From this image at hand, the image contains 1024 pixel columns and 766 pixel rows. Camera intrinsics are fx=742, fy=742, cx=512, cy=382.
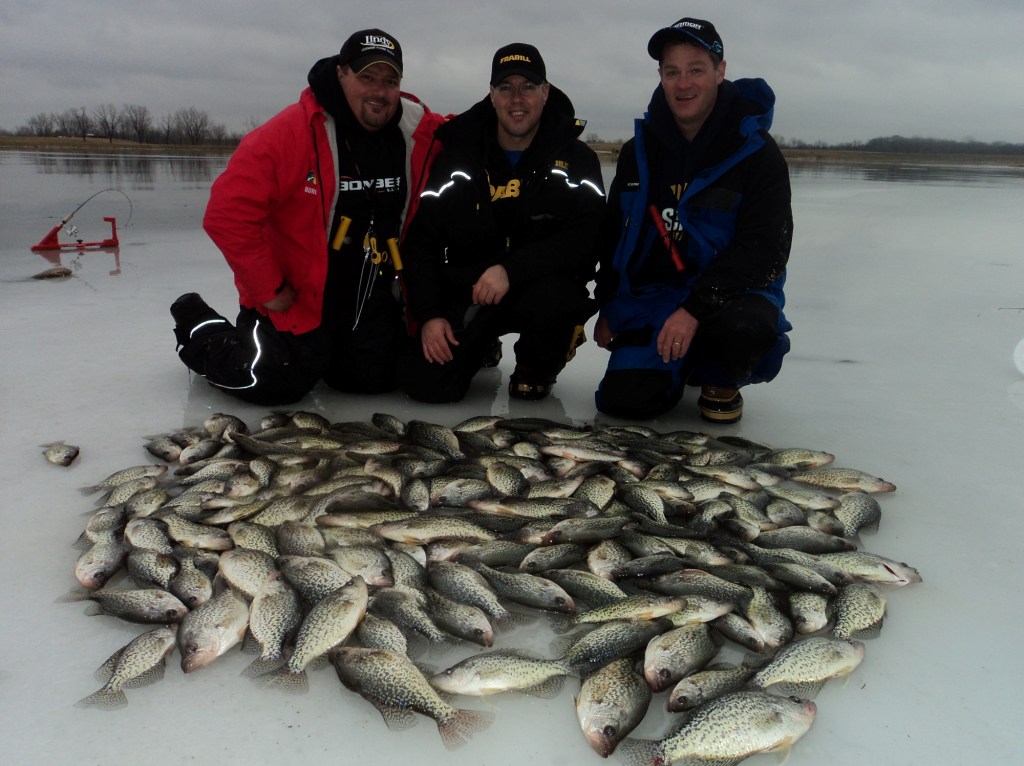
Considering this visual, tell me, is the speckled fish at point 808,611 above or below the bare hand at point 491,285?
below

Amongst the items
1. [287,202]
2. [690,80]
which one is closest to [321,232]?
[287,202]

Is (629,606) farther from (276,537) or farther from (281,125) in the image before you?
(281,125)

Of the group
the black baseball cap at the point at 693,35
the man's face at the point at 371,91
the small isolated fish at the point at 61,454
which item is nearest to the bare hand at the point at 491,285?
the man's face at the point at 371,91

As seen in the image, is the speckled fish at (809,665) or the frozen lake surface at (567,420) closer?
the frozen lake surface at (567,420)

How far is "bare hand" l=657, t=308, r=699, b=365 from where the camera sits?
348 cm

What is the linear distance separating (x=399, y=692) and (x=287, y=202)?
2.68 meters

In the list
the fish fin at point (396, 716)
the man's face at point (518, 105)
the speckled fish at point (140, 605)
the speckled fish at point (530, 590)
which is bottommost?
the fish fin at point (396, 716)

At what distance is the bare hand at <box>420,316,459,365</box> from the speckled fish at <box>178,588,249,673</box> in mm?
1872

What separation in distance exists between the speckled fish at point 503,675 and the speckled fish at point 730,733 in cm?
26

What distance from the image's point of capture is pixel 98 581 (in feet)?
7.30

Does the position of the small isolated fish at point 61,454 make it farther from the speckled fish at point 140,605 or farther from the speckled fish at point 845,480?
the speckled fish at point 845,480

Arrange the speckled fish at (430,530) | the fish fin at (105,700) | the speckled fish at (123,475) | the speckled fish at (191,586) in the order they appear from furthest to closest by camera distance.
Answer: the speckled fish at (123,475), the speckled fish at (430,530), the speckled fish at (191,586), the fish fin at (105,700)

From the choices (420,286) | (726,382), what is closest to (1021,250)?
(726,382)

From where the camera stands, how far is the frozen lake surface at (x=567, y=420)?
5.61 ft
